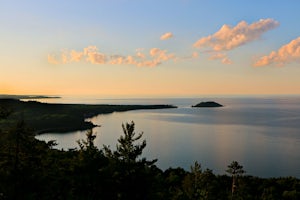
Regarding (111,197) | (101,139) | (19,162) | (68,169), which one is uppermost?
(19,162)

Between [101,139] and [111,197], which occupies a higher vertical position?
[111,197]

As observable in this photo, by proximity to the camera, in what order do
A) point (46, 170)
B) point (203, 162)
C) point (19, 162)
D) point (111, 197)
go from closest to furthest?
point (19, 162)
point (46, 170)
point (111, 197)
point (203, 162)

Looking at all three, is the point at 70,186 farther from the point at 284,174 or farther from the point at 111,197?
the point at 284,174

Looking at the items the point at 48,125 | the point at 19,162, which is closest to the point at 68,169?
the point at 19,162

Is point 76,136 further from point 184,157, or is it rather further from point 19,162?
point 19,162

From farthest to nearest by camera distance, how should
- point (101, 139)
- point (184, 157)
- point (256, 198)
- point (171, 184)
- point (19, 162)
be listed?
point (101, 139) → point (184, 157) → point (171, 184) → point (256, 198) → point (19, 162)

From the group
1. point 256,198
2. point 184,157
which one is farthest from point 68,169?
point 184,157

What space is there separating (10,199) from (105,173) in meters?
6.25

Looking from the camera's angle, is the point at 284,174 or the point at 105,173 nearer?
the point at 105,173

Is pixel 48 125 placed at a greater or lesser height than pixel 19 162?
lesser

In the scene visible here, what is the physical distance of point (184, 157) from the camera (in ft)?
298

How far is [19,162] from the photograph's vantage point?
14977mm

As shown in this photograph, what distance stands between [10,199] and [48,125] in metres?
152

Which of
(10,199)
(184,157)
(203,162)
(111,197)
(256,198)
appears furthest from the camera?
(184,157)
